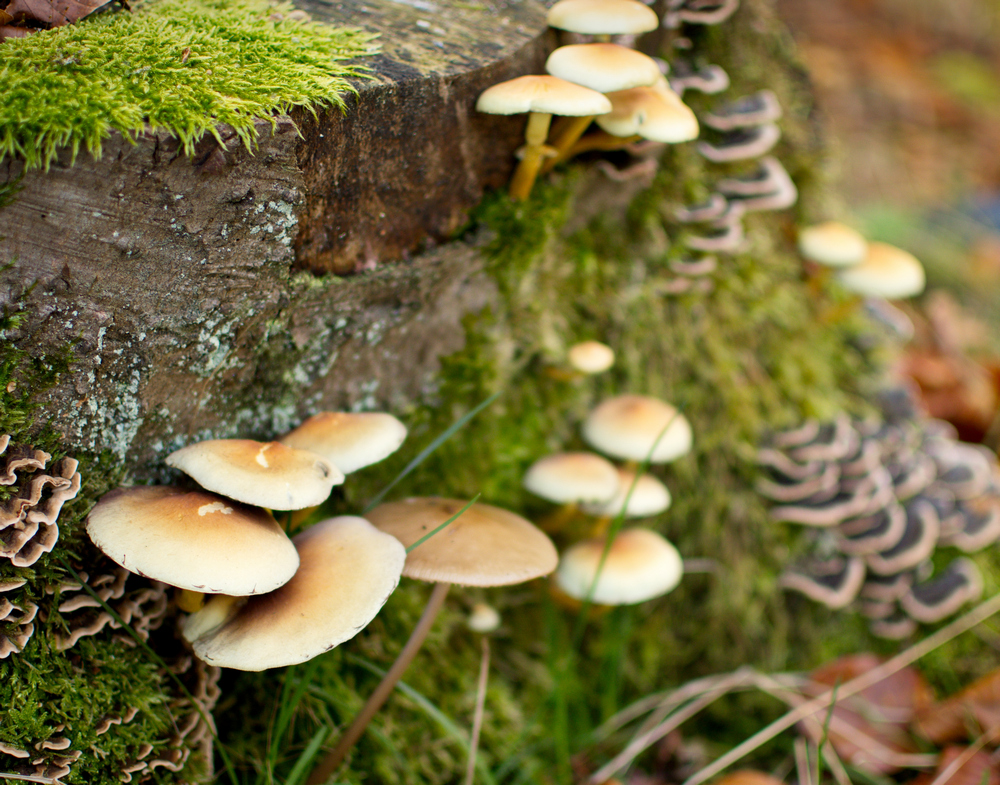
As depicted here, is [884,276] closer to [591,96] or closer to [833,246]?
[833,246]

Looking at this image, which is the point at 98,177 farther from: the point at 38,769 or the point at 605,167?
the point at 605,167

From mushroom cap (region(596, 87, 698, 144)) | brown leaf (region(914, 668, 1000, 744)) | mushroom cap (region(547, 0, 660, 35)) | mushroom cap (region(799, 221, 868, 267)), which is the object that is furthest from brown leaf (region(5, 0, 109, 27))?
brown leaf (region(914, 668, 1000, 744))

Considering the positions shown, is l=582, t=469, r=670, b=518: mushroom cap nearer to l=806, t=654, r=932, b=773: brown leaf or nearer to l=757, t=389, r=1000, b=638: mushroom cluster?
l=757, t=389, r=1000, b=638: mushroom cluster

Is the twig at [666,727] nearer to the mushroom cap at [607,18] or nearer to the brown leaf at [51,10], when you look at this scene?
the mushroom cap at [607,18]

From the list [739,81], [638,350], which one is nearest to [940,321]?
[739,81]

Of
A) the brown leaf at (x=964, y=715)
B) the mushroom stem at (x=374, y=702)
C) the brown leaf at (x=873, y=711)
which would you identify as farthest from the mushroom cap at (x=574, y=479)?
the brown leaf at (x=964, y=715)

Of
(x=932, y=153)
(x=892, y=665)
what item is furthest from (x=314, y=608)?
(x=932, y=153)

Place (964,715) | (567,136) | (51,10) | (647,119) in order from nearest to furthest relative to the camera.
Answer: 1. (51,10)
2. (647,119)
3. (567,136)
4. (964,715)
